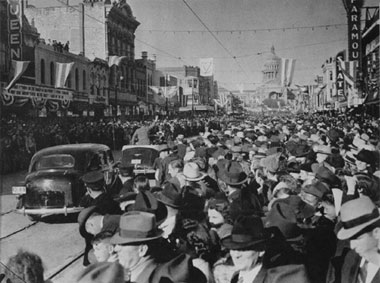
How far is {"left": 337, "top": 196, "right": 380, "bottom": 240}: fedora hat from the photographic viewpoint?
294 cm

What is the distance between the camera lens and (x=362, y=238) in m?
2.94

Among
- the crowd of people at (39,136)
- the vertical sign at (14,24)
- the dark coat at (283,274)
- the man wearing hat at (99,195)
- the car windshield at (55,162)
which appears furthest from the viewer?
the vertical sign at (14,24)

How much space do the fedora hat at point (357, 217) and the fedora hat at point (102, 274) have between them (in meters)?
1.47

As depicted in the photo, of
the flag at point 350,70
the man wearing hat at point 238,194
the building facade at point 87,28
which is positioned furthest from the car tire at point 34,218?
the building facade at point 87,28

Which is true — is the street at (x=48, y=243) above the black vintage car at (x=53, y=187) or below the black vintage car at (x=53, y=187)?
below

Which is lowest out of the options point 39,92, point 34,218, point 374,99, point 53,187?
point 34,218

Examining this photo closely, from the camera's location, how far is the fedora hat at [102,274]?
2.29 m

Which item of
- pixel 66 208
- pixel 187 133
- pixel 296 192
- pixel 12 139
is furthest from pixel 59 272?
pixel 187 133

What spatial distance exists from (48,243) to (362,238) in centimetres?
605

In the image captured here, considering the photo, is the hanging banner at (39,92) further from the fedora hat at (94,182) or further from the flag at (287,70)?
the fedora hat at (94,182)

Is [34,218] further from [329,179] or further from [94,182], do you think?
[329,179]

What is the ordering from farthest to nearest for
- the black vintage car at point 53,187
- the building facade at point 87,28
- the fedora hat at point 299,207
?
the building facade at point 87,28 → the black vintage car at point 53,187 → the fedora hat at point 299,207

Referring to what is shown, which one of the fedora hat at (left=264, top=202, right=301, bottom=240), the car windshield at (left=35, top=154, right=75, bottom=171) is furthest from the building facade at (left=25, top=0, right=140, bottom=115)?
the fedora hat at (left=264, top=202, right=301, bottom=240)

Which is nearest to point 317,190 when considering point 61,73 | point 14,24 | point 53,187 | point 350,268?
point 350,268
